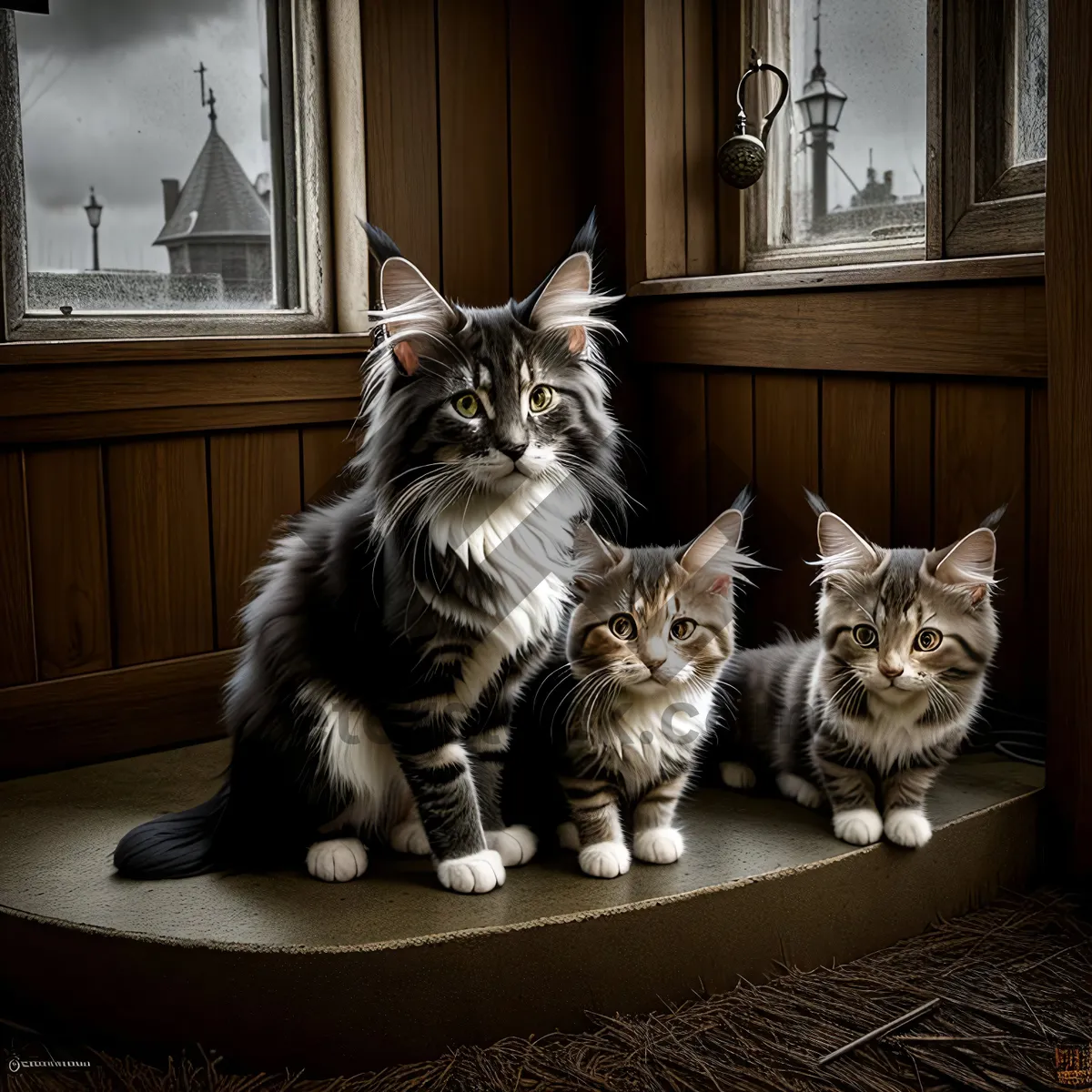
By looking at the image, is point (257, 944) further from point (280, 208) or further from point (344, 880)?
point (280, 208)

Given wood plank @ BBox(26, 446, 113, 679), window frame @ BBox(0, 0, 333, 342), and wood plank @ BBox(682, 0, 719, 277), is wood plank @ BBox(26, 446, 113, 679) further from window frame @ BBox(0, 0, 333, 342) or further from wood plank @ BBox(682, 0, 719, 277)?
wood plank @ BBox(682, 0, 719, 277)

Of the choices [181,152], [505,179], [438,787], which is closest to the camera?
[438,787]

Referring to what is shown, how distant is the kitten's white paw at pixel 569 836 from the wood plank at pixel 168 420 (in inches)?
38.7

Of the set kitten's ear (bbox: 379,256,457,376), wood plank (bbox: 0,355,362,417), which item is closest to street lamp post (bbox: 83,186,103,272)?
wood plank (bbox: 0,355,362,417)

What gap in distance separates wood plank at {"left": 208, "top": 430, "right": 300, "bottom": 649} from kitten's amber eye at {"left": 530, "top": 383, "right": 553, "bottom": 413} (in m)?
0.85

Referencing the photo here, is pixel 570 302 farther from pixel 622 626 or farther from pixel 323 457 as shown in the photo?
pixel 323 457

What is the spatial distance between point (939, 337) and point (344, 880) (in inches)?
49.5

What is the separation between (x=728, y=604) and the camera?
1.73m

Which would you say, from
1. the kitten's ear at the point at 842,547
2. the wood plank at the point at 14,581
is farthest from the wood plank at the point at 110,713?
the kitten's ear at the point at 842,547

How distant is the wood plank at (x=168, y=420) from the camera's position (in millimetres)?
2014

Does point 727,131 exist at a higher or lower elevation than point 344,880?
higher

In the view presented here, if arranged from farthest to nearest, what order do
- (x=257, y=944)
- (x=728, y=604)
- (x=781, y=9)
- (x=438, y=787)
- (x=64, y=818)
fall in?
(x=781, y=9)
(x=64, y=818)
(x=728, y=604)
(x=438, y=787)
(x=257, y=944)

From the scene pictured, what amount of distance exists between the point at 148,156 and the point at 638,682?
135 centimetres

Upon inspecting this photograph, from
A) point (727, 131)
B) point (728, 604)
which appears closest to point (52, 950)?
point (728, 604)
